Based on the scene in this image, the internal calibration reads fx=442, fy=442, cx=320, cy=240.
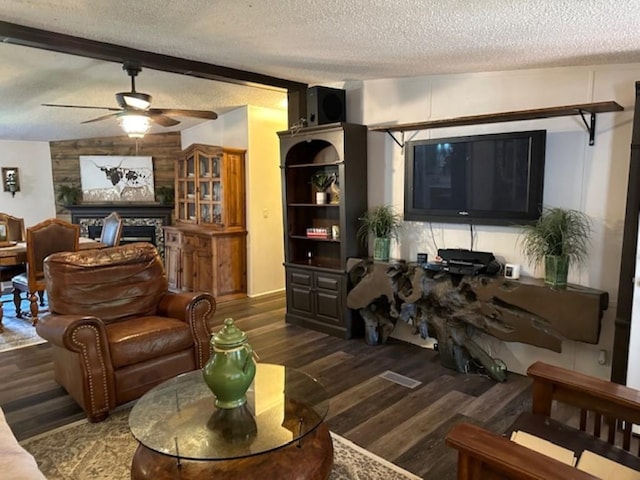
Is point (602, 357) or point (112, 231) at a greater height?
point (112, 231)

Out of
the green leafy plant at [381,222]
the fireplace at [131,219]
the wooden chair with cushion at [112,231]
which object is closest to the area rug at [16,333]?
the wooden chair with cushion at [112,231]

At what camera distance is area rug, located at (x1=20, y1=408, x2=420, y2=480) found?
2238 mm

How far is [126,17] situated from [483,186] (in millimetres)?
2725

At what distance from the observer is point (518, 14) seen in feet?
7.07

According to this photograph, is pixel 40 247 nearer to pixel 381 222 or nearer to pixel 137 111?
pixel 137 111

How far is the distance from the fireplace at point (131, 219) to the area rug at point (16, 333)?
2118 mm

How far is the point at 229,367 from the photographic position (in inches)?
75.8

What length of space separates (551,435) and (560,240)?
1.64 m

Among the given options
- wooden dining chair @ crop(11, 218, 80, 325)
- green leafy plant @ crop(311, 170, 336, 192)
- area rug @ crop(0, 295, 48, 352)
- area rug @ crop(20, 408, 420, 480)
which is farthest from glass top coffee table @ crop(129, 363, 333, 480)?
wooden dining chair @ crop(11, 218, 80, 325)

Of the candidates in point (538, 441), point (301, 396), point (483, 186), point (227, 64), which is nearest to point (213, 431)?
point (301, 396)

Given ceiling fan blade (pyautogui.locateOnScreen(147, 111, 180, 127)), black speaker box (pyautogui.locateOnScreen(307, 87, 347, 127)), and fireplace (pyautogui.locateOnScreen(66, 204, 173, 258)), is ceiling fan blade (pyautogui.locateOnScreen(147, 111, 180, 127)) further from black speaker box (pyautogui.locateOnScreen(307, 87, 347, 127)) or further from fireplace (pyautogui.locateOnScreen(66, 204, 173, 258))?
fireplace (pyautogui.locateOnScreen(66, 204, 173, 258))

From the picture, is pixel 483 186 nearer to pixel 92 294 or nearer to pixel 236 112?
pixel 92 294

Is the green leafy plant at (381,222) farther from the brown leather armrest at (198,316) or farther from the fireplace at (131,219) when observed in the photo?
the fireplace at (131,219)

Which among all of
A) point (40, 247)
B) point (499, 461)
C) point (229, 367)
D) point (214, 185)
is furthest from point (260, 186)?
point (499, 461)
